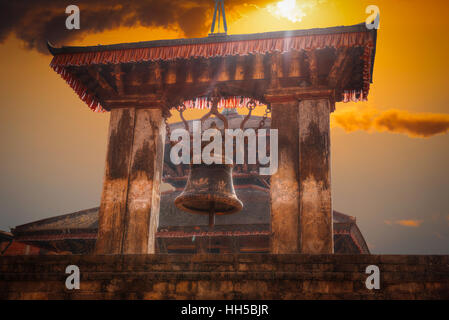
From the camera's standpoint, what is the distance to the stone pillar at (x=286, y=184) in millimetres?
7348

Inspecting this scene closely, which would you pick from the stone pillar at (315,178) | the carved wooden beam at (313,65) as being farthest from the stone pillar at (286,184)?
the carved wooden beam at (313,65)

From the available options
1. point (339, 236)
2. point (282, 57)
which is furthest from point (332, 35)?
point (339, 236)

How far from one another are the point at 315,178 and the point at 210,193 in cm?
163

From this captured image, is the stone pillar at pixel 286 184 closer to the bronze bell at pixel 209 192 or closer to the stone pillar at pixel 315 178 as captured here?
the stone pillar at pixel 315 178

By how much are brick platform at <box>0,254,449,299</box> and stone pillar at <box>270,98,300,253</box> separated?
219 centimetres

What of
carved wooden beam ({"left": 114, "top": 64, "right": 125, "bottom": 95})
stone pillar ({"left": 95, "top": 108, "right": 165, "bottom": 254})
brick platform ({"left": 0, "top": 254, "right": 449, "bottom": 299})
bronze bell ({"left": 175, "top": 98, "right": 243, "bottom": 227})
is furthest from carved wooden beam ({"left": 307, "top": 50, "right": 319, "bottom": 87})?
brick platform ({"left": 0, "top": 254, "right": 449, "bottom": 299})

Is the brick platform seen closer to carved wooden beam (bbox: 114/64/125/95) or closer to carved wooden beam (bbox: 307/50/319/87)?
carved wooden beam (bbox: 307/50/319/87)

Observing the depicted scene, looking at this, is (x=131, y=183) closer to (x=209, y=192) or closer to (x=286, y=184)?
(x=209, y=192)

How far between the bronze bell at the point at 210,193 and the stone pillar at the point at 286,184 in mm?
631

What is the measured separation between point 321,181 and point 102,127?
76.9ft

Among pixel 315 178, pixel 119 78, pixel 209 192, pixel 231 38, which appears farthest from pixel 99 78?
pixel 315 178
